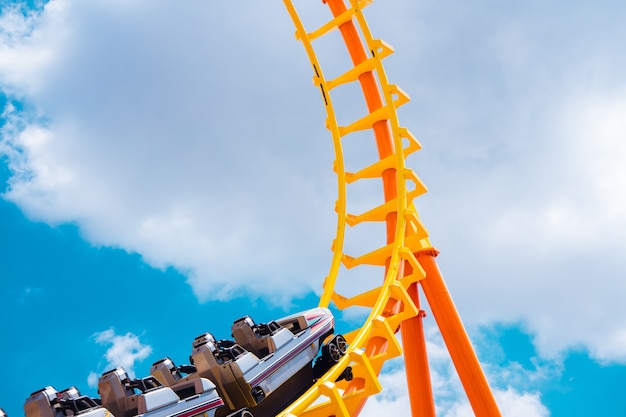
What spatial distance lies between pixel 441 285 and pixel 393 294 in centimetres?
126

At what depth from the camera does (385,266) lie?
873 cm

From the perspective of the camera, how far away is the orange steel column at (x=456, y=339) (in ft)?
24.6

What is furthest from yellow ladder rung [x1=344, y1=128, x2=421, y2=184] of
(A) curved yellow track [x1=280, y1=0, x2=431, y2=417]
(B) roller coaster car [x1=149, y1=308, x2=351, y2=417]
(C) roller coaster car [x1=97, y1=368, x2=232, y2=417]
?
(C) roller coaster car [x1=97, y1=368, x2=232, y2=417]

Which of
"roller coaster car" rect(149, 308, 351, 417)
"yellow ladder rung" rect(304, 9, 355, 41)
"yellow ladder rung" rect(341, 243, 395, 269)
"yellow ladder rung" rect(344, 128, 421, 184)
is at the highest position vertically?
"yellow ladder rung" rect(304, 9, 355, 41)

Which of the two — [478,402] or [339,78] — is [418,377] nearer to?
[478,402]

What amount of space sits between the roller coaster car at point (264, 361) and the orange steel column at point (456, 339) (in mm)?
2507

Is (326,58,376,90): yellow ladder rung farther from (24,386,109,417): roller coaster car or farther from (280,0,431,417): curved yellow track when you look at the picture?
(24,386,109,417): roller coaster car

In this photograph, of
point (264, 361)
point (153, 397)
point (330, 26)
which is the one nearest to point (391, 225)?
point (330, 26)

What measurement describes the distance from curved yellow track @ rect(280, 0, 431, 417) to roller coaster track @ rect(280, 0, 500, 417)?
13 millimetres

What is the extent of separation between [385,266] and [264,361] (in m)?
4.24

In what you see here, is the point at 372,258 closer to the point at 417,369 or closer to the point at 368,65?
the point at 417,369

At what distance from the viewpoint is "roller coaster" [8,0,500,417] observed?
457 centimetres

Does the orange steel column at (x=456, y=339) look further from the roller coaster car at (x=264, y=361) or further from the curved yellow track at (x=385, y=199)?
the roller coaster car at (x=264, y=361)

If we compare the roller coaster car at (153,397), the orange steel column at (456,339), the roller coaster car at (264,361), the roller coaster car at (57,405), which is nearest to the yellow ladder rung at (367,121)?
the orange steel column at (456,339)
